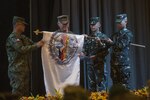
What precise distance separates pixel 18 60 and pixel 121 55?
145 cm

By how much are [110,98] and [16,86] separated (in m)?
4.04

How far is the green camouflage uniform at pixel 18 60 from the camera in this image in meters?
4.56

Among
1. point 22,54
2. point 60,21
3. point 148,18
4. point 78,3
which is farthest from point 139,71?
point 22,54

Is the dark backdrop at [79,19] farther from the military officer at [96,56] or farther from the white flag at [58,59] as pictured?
the white flag at [58,59]

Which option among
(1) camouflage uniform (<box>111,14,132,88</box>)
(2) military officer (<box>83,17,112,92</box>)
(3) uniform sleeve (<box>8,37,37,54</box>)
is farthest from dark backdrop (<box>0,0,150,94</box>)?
(3) uniform sleeve (<box>8,37,37,54</box>)

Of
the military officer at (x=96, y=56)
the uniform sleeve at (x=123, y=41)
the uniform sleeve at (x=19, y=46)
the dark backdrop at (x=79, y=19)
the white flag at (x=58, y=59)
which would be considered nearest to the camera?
the uniform sleeve at (x=19, y=46)

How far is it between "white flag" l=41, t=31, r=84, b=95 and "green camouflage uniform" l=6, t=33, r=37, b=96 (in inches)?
10.2

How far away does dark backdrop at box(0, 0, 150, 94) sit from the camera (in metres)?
5.80

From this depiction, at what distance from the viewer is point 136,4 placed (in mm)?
6707

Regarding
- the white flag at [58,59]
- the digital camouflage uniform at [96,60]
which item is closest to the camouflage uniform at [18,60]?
the white flag at [58,59]

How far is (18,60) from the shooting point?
463 cm

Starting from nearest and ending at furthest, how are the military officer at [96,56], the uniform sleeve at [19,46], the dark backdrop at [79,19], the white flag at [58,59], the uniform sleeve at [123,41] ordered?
the uniform sleeve at [19,46] → the white flag at [58,59] → the uniform sleeve at [123,41] → the military officer at [96,56] → the dark backdrop at [79,19]

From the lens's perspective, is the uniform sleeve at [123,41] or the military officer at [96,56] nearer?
the uniform sleeve at [123,41]

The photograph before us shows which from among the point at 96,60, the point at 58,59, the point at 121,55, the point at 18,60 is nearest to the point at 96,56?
the point at 96,60
